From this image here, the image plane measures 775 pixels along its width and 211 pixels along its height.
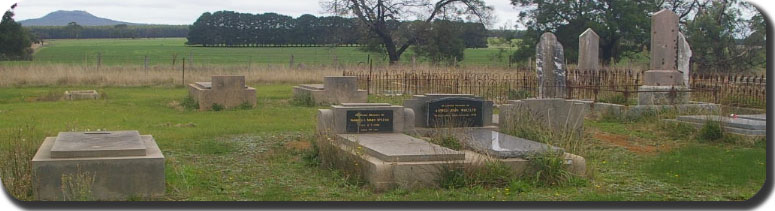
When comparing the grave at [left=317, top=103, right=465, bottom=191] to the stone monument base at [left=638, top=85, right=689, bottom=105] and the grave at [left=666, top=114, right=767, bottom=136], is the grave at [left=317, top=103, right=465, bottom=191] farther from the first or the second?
the stone monument base at [left=638, top=85, right=689, bottom=105]

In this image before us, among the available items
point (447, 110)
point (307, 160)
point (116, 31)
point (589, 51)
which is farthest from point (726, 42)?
point (116, 31)

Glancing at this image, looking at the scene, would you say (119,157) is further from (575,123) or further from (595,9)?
(595,9)

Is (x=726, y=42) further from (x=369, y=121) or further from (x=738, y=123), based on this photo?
(x=369, y=121)

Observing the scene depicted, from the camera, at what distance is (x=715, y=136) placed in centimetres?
1398

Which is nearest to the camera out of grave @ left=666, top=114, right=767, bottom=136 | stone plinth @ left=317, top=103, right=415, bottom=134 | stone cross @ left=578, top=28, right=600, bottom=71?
stone plinth @ left=317, top=103, right=415, bottom=134

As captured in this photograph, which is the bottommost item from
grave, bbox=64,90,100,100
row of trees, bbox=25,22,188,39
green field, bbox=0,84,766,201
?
green field, bbox=0,84,766,201

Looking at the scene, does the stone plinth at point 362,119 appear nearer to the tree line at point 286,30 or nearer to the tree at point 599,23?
the tree at point 599,23

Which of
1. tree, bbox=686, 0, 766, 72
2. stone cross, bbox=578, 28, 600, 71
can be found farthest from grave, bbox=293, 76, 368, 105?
tree, bbox=686, 0, 766, 72

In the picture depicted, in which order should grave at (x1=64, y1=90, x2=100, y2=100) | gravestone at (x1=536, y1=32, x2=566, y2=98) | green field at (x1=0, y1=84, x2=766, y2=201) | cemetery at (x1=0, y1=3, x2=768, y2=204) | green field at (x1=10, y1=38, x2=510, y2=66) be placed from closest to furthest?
cemetery at (x1=0, y1=3, x2=768, y2=204), green field at (x1=0, y1=84, x2=766, y2=201), gravestone at (x1=536, y1=32, x2=566, y2=98), grave at (x1=64, y1=90, x2=100, y2=100), green field at (x1=10, y1=38, x2=510, y2=66)

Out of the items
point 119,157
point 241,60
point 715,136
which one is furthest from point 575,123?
point 241,60

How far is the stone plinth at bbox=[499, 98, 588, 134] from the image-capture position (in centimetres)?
1348

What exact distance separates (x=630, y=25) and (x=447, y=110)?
29.8 meters

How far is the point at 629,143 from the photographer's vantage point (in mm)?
14008

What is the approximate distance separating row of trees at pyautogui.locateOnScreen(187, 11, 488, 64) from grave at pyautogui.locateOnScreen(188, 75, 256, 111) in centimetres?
2254
